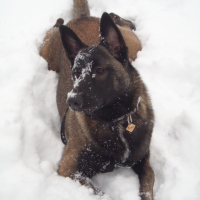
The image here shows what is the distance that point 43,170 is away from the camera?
2.22m

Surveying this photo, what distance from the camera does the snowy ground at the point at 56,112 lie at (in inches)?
81.5

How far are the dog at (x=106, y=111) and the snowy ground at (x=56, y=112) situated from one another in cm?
21

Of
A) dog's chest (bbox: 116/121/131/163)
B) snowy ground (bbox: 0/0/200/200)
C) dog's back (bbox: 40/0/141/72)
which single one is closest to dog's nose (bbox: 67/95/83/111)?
dog's chest (bbox: 116/121/131/163)

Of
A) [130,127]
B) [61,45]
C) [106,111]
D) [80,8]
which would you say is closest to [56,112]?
[61,45]

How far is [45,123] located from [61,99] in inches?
19.3

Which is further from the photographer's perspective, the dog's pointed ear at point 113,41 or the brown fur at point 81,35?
the brown fur at point 81,35

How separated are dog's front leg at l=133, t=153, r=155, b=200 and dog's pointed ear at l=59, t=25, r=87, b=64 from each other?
1.66m

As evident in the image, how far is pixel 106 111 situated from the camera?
2.05m

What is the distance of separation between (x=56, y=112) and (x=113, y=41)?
183 centimetres

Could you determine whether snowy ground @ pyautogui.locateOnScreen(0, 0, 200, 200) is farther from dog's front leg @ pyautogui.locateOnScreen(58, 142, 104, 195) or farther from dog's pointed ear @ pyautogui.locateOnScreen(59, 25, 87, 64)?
dog's pointed ear @ pyautogui.locateOnScreen(59, 25, 87, 64)

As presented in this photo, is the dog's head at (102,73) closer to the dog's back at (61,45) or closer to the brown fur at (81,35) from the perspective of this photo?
the dog's back at (61,45)

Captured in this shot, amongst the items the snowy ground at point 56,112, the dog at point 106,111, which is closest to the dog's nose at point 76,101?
the dog at point 106,111

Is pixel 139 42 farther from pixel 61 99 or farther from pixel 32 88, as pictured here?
pixel 32 88

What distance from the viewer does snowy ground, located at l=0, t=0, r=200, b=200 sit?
2.07m
